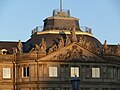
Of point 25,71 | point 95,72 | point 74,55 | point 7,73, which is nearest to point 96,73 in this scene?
point 95,72

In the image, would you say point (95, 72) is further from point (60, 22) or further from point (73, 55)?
point (60, 22)

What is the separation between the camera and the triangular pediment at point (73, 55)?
9906cm

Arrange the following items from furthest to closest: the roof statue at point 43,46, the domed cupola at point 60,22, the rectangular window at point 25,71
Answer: the domed cupola at point 60,22 → the rectangular window at point 25,71 → the roof statue at point 43,46

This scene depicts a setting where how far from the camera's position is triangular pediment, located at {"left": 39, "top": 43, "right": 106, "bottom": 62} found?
325ft

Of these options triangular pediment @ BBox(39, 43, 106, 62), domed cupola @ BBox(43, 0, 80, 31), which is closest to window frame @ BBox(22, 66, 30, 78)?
triangular pediment @ BBox(39, 43, 106, 62)

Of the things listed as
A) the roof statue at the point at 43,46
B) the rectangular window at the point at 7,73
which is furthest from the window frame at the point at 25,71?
the roof statue at the point at 43,46

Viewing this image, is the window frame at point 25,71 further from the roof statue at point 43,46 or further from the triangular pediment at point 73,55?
the roof statue at point 43,46

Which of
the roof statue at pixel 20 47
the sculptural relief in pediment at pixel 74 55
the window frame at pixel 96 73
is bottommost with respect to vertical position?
the window frame at pixel 96 73

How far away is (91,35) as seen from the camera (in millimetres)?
107500

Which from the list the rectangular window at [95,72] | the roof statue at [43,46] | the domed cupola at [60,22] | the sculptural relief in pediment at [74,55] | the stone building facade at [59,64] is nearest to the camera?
the roof statue at [43,46]

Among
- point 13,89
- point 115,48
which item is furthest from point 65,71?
point 115,48

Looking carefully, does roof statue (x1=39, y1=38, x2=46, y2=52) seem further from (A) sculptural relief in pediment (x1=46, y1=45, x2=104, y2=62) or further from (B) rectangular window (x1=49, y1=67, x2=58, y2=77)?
(B) rectangular window (x1=49, y1=67, x2=58, y2=77)

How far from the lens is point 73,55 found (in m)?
99.8

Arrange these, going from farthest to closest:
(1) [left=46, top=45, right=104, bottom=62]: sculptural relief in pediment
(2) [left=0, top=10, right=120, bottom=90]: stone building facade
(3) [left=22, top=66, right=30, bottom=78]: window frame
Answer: (3) [left=22, top=66, right=30, bottom=78]: window frame, (1) [left=46, top=45, right=104, bottom=62]: sculptural relief in pediment, (2) [left=0, top=10, right=120, bottom=90]: stone building facade
